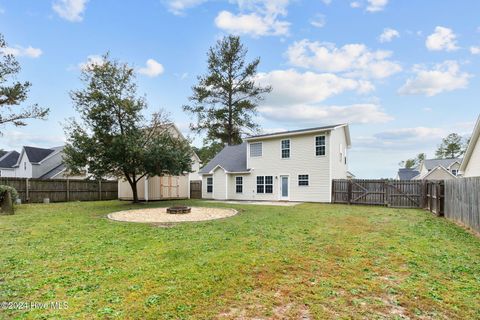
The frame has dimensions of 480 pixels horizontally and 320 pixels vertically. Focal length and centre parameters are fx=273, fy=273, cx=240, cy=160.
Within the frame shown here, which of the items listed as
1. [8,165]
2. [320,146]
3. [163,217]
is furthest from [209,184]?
[8,165]

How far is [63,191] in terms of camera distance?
1992 cm

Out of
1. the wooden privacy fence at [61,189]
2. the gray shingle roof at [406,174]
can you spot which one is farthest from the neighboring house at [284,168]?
the gray shingle roof at [406,174]

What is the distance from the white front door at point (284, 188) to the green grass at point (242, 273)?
12.0m

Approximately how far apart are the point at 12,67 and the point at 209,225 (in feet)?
48.6

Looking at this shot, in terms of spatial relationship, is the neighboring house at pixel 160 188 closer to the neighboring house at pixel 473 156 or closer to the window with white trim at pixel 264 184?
the window with white trim at pixel 264 184

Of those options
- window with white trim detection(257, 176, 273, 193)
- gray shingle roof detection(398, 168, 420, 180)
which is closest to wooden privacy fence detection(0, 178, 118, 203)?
window with white trim detection(257, 176, 273, 193)

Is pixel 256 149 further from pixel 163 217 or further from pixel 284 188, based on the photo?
pixel 163 217

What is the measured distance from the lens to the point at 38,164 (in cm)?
2858

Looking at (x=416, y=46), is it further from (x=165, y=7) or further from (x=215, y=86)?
(x=215, y=86)

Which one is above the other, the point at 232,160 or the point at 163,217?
the point at 232,160

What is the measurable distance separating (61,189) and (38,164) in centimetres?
1206

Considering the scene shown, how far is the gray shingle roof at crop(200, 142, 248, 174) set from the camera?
22.7m

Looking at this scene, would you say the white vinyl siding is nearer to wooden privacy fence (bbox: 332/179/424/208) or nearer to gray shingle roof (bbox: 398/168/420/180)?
wooden privacy fence (bbox: 332/179/424/208)

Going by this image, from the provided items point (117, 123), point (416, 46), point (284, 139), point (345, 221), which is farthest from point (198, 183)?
point (416, 46)
